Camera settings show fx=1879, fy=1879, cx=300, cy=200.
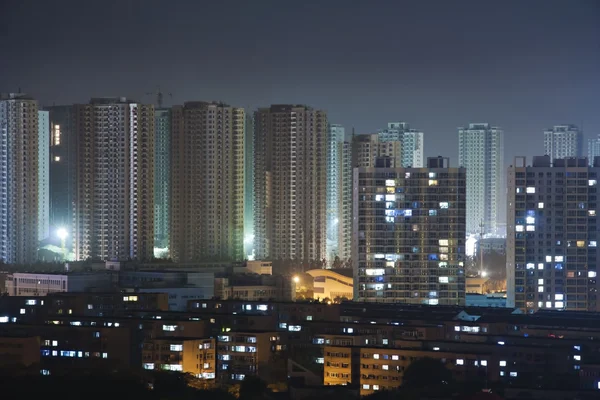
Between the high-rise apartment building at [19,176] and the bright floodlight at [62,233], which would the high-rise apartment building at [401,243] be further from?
the bright floodlight at [62,233]

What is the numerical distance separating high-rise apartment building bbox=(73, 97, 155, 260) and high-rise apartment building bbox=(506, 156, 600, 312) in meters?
7.13

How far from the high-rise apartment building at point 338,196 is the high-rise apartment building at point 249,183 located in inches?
54.9

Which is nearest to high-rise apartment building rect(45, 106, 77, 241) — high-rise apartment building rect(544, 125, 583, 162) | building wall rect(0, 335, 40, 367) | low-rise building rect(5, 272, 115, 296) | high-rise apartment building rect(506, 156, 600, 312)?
low-rise building rect(5, 272, 115, 296)

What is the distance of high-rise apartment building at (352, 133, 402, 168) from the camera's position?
106ft

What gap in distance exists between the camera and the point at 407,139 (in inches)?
1443

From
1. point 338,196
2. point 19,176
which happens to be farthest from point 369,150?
point 19,176

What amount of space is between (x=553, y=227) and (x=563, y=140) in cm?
1317

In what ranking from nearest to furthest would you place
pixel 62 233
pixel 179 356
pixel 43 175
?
pixel 179 356, pixel 43 175, pixel 62 233

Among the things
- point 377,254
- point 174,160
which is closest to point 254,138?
point 174,160

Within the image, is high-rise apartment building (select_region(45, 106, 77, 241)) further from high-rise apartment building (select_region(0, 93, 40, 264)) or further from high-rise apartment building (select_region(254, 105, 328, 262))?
high-rise apartment building (select_region(254, 105, 328, 262))

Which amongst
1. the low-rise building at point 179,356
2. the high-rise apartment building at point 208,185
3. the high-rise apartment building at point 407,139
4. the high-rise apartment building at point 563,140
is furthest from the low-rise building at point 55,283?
the high-rise apartment building at point 563,140

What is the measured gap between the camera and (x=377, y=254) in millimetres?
24594

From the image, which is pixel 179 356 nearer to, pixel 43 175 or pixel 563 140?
pixel 43 175

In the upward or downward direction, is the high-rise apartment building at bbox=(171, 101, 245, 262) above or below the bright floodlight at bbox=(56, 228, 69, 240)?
above
